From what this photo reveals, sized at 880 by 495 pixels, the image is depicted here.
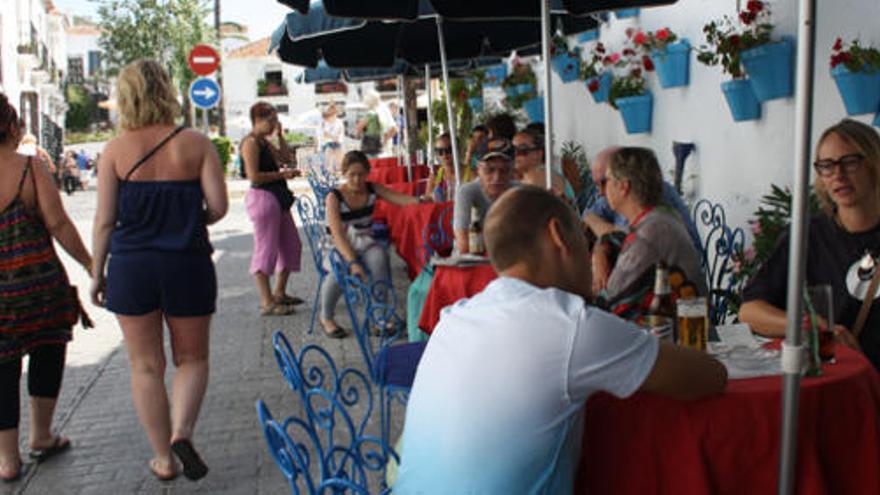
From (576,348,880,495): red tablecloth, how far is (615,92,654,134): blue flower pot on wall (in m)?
6.78

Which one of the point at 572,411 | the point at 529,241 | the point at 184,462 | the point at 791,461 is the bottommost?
the point at 184,462

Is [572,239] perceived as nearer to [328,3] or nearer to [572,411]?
[572,411]

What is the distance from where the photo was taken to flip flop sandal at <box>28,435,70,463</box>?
4.94 meters

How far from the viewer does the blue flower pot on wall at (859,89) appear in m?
5.04

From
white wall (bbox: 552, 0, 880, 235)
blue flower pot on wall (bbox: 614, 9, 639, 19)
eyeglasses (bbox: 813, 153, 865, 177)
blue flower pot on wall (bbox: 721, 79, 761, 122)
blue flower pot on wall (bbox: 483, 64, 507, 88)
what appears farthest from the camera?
blue flower pot on wall (bbox: 483, 64, 507, 88)

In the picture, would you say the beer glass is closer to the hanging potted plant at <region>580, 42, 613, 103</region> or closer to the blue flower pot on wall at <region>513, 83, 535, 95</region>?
the hanging potted plant at <region>580, 42, 613, 103</region>

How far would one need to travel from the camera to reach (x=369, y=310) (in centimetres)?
457

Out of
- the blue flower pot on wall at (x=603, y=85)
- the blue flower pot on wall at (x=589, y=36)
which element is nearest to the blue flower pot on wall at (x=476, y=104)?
the blue flower pot on wall at (x=589, y=36)

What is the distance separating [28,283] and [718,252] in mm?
3977

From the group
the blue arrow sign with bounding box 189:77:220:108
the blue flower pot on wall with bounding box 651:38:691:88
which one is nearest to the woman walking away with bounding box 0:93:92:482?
the blue flower pot on wall with bounding box 651:38:691:88

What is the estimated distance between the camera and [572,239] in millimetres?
2301

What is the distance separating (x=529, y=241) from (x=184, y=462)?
9.05ft

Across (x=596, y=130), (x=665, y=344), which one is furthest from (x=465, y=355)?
(x=596, y=130)

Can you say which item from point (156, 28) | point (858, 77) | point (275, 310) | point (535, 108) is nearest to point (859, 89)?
point (858, 77)
